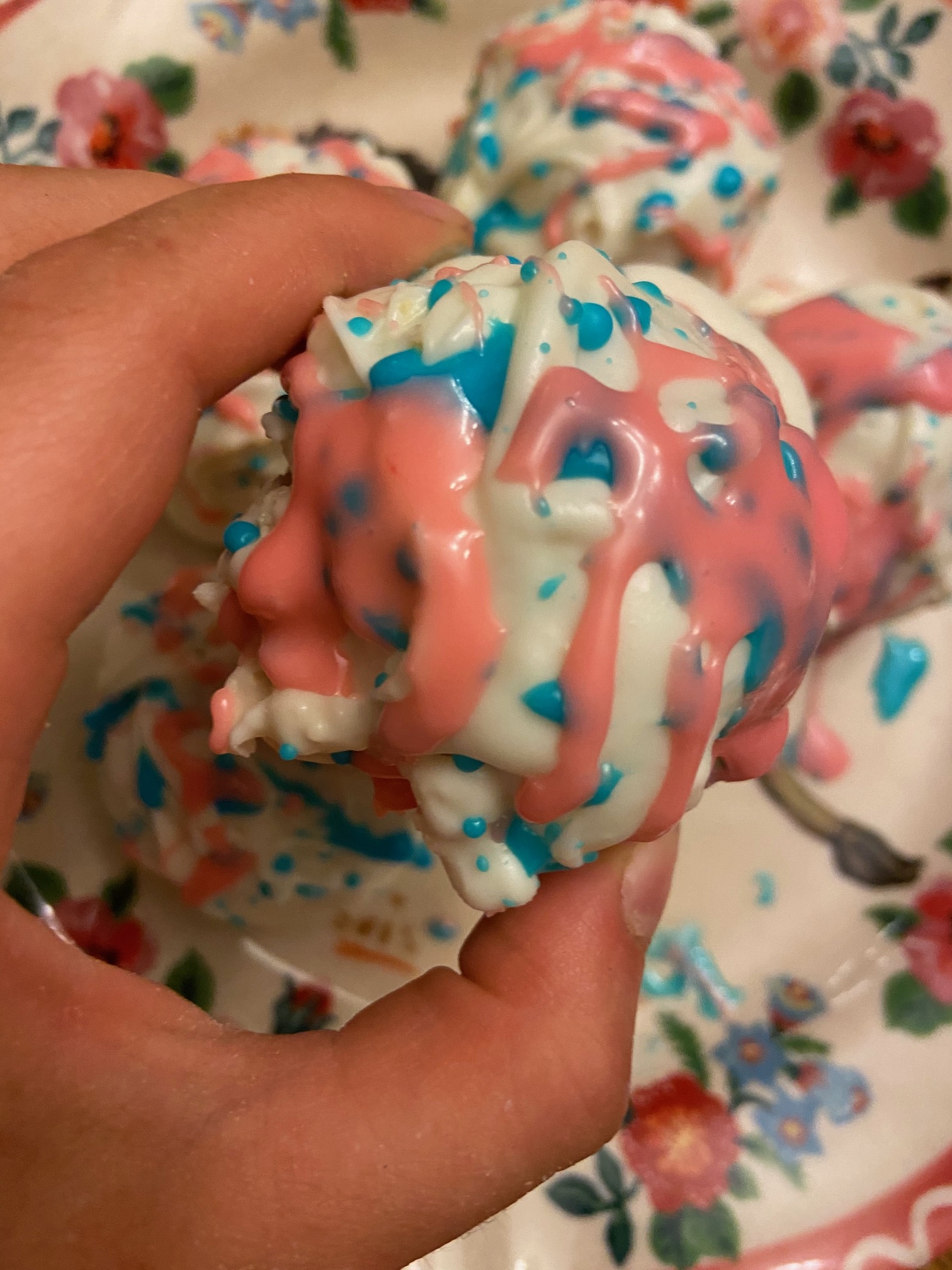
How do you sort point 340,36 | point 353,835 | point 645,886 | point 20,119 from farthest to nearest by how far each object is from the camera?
point 340,36 < point 20,119 < point 353,835 < point 645,886

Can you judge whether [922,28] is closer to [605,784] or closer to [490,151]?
[490,151]

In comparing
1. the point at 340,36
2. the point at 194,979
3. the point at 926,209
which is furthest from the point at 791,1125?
the point at 340,36

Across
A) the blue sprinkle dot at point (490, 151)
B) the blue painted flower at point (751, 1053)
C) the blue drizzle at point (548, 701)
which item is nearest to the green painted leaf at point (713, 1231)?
the blue painted flower at point (751, 1053)

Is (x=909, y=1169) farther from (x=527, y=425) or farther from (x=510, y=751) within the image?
(x=527, y=425)

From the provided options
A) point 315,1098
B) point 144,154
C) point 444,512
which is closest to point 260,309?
point 444,512

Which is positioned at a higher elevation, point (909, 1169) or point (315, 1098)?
point (315, 1098)

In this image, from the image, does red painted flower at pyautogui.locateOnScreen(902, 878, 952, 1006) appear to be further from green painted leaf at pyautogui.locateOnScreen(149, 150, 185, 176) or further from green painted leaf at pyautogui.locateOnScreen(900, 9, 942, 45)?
green painted leaf at pyautogui.locateOnScreen(149, 150, 185, 176)
